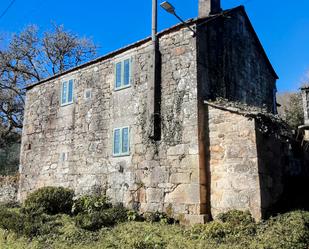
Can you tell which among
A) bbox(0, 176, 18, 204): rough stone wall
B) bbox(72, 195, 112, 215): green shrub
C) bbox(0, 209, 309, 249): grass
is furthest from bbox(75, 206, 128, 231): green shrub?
bbox(0, 176, 18, 204): rough stone wall

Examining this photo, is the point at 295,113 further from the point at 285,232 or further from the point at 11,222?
the point at 11,222

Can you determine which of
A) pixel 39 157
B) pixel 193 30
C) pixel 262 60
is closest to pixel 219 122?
pixel 193 30

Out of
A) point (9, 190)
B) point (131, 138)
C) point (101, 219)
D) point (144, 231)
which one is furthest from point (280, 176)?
point (9, 190)

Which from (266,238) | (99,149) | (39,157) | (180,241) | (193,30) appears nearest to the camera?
(266,238)

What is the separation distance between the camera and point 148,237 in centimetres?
737

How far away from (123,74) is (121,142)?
240 cm

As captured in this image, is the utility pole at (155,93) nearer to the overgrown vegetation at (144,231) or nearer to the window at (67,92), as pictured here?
the overgrown vegetation at (144,231)

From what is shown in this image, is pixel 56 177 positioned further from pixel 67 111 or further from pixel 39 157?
pixel 67 111

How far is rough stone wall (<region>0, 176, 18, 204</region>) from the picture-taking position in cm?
1502

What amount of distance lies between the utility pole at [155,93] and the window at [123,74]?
1211mm

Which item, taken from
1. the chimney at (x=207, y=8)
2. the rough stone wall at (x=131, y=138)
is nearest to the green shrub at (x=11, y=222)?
the rough stone wall at (x=131, y=138)

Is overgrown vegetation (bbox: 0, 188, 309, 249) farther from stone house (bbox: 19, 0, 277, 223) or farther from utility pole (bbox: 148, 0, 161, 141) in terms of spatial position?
utility pole (bbox: 148, 0, 161, 141)

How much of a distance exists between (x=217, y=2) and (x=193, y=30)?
2822 millimetres

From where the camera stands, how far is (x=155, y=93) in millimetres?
10320
